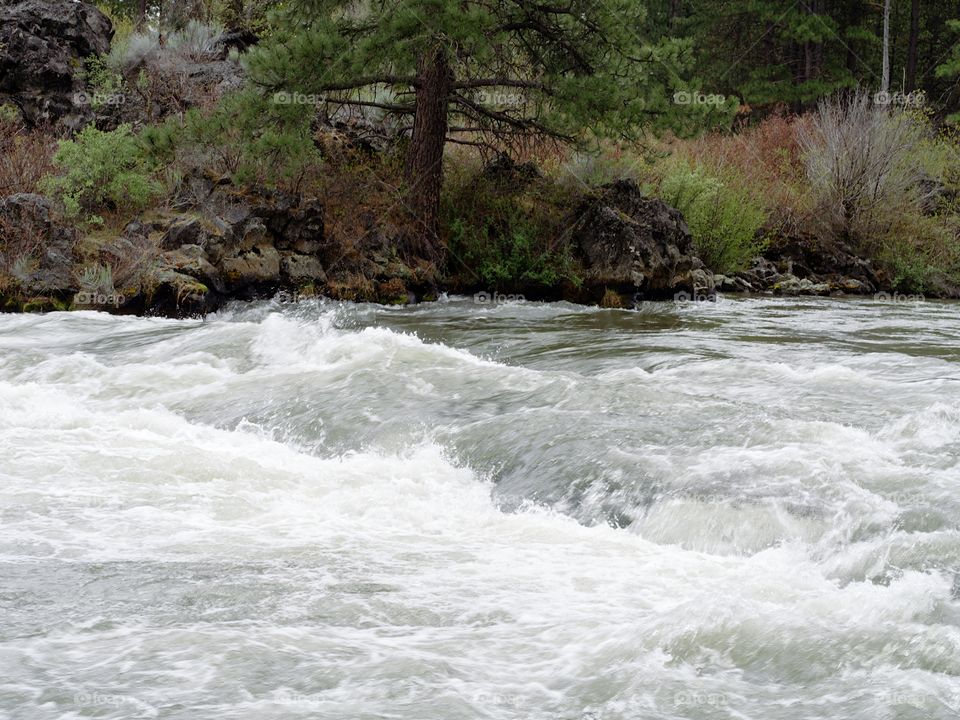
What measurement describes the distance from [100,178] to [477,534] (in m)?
11.2

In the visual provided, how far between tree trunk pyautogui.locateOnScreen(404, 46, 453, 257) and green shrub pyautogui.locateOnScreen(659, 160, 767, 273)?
4.41m

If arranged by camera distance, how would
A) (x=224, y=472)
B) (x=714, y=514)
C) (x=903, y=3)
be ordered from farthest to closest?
(x=903, y=3) → (x=224, y=472) → (x=714, y=514)

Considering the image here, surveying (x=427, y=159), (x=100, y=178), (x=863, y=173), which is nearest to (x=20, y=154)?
(x=100, y=178)

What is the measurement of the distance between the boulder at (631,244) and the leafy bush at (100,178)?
640 cm

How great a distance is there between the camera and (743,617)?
437 centimetres

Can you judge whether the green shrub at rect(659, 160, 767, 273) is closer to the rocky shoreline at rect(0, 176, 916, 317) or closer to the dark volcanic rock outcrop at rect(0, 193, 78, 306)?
the rocky shoreline at rect(0, 176, 916, 317)

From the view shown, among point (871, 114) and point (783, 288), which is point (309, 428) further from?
point (871, 114)

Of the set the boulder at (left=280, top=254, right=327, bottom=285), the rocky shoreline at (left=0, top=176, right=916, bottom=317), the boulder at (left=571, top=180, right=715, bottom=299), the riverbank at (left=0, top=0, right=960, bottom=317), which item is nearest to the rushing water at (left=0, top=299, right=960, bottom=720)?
the rocky shoreline at (left=0, top=176, right=916, bottom=317)

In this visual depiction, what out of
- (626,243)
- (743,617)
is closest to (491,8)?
(626,243)

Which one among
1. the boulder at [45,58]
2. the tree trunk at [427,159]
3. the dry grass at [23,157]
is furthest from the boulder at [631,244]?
the boulder at [45,58]

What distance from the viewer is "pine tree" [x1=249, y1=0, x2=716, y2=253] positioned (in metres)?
13.3

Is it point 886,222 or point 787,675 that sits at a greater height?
point 886,222

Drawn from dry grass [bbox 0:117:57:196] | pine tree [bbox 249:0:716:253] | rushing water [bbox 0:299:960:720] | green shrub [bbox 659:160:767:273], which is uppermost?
pine tree [bbox 249:0:716:253]

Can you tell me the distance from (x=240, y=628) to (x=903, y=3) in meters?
38.3
